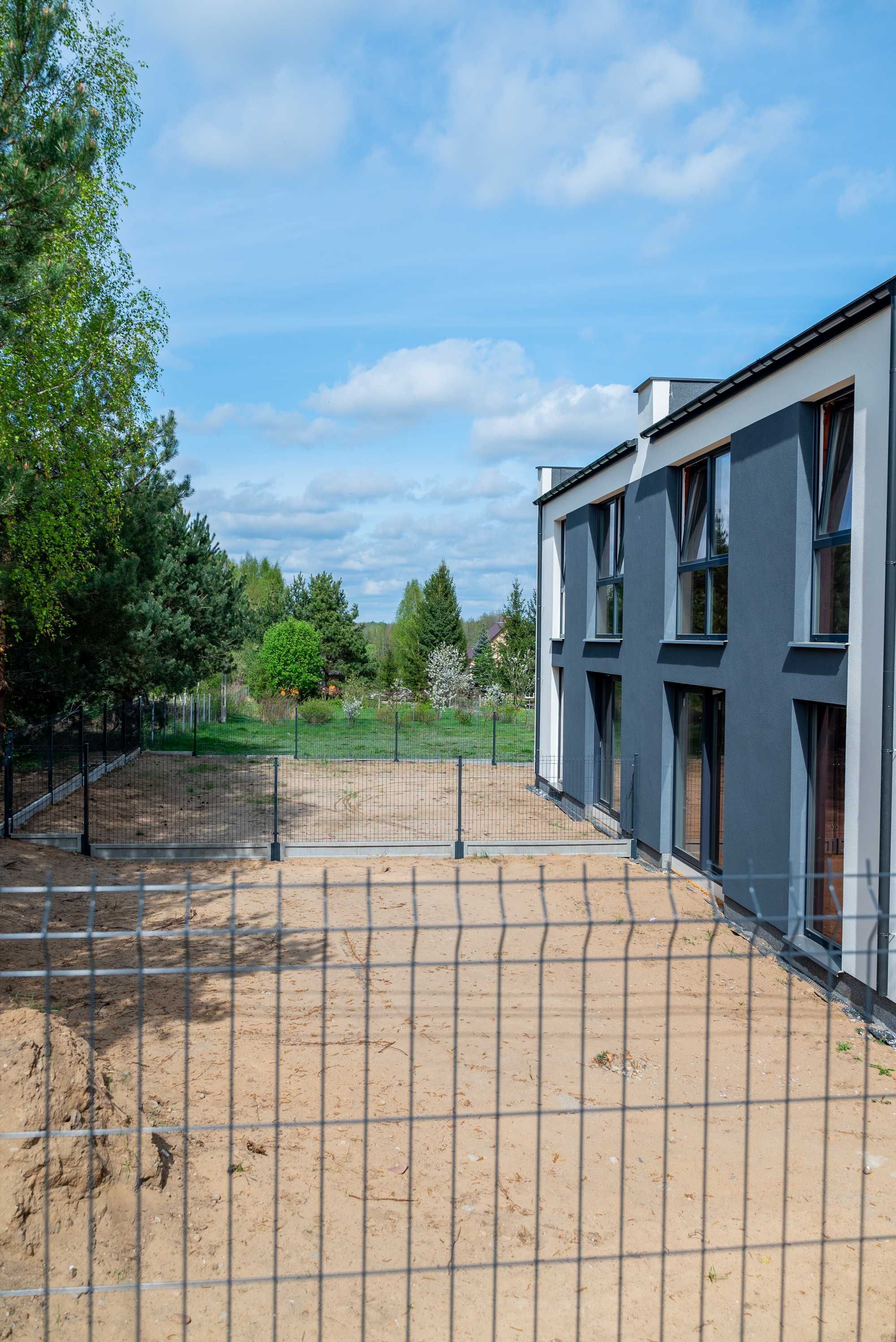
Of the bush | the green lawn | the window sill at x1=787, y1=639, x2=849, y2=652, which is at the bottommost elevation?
the green lawn

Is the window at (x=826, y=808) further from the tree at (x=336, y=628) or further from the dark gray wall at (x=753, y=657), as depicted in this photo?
the tree at (x=336, y=628)

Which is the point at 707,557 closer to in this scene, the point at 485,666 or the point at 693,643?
the point at 693,643

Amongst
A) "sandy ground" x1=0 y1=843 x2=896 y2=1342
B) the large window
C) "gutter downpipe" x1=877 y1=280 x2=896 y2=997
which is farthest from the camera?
the large window

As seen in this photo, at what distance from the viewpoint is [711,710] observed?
12.3 m

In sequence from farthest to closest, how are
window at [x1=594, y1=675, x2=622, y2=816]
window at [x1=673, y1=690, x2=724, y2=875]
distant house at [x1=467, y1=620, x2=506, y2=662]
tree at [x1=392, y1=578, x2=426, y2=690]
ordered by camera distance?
1. tree at [x1=392, y1=578, x2=426, y2=690]
2. distant house at [x1=467, y1=620, x2=506, y2=662]
3. window at [x1=594, y1=675, x2=622, y2=816]
4. window at [x1=673, y1=690, x2=724, y2=875]

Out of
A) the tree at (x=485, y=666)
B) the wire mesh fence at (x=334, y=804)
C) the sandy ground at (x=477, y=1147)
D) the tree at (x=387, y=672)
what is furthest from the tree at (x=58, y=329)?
the tree at (x=387, y=672)

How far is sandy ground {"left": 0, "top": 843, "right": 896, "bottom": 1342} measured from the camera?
4.27 m

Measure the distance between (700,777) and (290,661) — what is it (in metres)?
27.6

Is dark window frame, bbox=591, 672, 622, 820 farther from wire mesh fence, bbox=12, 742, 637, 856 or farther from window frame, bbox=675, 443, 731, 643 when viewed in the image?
window frame, bbox=675, 443, 731, 643

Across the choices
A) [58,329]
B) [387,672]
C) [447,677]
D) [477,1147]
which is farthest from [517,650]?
[477,1147]

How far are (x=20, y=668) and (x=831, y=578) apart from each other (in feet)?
47.0

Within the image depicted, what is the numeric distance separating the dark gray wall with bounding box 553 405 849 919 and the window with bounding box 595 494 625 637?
1886 millimetres

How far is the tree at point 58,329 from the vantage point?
919 centimetres

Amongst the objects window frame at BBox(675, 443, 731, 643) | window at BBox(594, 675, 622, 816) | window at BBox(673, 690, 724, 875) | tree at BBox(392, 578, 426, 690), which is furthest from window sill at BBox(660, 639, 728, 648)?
tree at BBox(392, 578, 426, 690)
